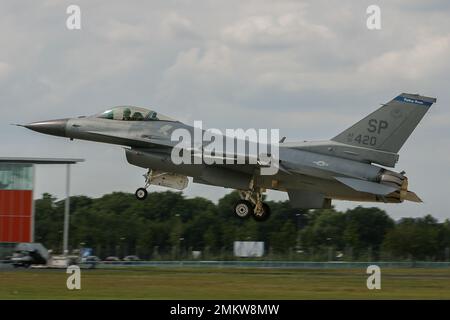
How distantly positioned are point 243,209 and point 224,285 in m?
5.15

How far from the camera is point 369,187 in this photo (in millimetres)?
31750

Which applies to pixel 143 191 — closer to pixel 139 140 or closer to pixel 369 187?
pixel 139 140

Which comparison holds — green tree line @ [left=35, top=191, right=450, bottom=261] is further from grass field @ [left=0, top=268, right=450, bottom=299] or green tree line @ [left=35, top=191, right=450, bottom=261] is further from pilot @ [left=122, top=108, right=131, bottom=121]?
pilot @ [left=122, top=108, right=131, bottom=121]

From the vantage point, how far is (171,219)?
86250 mm

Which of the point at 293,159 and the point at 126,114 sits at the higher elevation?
the point at 126,114

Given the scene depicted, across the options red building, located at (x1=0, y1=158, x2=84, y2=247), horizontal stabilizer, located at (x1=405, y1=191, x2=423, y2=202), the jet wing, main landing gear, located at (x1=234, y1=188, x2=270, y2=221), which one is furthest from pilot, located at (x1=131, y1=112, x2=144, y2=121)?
red building, located at (x1=0, y1=158, x2=84, y2=247)

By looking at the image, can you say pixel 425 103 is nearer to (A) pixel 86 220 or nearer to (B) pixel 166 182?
(B) pixel 166 182

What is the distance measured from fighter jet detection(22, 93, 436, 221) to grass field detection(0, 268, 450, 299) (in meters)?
2.69

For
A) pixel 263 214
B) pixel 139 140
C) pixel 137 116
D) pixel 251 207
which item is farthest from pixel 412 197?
pixel 137 116
